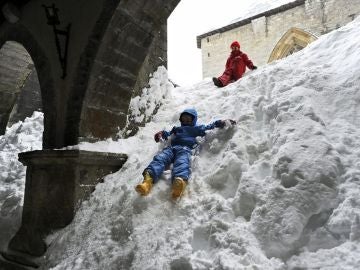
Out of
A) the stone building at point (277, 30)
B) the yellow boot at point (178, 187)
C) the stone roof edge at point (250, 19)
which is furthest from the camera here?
the stone roof edge at point (250, 19)

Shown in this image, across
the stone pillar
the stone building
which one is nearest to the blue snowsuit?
the stone pillar

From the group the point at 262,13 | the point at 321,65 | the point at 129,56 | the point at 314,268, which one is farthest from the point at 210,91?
the point at 262,13

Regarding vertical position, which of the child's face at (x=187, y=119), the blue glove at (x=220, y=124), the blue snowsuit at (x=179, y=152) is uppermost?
the child's face at (x=187, y=119)

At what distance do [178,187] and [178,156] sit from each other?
0.49m

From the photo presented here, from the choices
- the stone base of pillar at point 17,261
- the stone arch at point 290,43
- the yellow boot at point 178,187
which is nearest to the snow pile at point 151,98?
the yellow boot at point 178,187

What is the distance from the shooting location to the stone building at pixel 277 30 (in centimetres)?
1238

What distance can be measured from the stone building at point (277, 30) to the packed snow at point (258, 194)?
10.4 metres

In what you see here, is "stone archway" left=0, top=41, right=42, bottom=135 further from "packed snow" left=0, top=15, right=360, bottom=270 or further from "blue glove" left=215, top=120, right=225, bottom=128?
"blue glove" left=215, top=120, right=225, bottom=128

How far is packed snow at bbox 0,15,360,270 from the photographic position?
175 cm

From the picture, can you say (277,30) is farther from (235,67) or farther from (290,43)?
(235,67)

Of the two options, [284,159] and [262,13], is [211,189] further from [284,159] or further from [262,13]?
[262,13]

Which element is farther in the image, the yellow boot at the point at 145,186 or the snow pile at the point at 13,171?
the snow pile at the point at 13,171

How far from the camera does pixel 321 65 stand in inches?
122

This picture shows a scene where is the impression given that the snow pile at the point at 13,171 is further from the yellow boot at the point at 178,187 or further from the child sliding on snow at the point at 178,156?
the yellow boot at the point at 178,187
